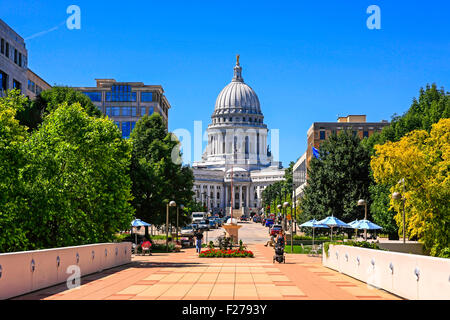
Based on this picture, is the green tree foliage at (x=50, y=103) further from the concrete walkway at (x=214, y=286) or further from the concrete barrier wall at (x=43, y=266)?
the concrete walkway at (x=214, y=286)

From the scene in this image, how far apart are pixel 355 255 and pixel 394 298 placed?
774cm

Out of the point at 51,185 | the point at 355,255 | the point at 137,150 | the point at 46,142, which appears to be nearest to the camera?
the point at 355,255

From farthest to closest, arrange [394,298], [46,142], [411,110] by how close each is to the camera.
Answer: [411,110], [46,142], [394,298]

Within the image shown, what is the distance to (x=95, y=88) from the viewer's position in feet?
450

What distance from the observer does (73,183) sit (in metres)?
37.1

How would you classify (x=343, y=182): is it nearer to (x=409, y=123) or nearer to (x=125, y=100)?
(x=409, y=123)

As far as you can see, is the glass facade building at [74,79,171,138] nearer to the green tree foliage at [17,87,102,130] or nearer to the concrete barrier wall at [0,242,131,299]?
the green tree foliage at [17,87,102,130]

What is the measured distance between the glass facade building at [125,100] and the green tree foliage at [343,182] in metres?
71.1

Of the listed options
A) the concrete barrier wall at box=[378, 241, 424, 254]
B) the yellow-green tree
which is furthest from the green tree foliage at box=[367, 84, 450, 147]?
the concrete barrier wall at box=[378, 241, 424, 254]

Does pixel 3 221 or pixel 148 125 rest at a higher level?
pixel 148 125

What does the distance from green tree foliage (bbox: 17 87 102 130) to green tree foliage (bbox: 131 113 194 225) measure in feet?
17.3

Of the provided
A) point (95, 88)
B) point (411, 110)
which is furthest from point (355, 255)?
point (95, 88)

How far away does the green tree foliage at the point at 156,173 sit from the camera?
59.3m
